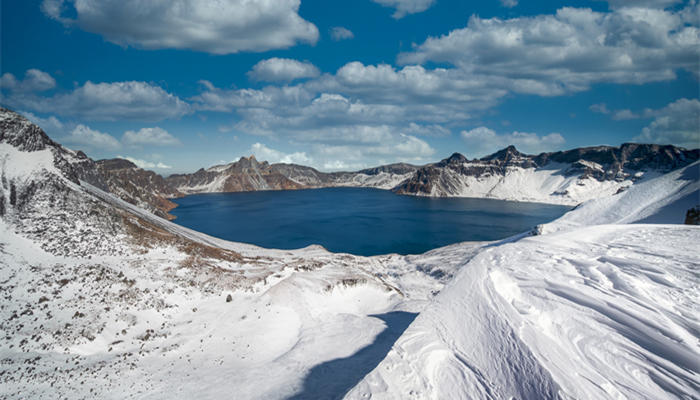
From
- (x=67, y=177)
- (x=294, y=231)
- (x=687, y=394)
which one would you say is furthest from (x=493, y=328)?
(x=294, y=231)

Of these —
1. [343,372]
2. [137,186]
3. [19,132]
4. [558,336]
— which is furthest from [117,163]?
[558,336]

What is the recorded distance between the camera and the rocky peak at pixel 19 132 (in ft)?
98.6

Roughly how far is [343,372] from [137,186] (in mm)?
132708

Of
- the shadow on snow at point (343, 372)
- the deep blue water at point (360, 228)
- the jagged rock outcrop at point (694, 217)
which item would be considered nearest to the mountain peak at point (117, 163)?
the deep blue water at point (360, 228)

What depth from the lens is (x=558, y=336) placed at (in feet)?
29.5

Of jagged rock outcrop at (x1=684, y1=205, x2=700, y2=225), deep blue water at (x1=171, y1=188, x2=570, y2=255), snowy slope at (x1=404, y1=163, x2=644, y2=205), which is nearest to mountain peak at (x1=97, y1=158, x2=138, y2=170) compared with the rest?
deep blue water at (x1=171, y1=188, x2=570, y2=255)

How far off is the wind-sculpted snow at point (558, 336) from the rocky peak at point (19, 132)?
1764 inches

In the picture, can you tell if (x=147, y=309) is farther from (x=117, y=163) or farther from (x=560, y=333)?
(x=117, y=163)

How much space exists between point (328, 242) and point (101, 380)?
53580 millimetres

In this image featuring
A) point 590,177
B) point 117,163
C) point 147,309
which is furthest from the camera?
point 117,163

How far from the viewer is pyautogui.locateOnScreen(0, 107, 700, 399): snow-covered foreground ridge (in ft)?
26.0

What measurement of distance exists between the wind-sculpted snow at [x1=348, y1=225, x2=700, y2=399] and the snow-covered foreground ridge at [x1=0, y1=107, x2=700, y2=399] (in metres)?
0.05

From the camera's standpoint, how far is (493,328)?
946cm

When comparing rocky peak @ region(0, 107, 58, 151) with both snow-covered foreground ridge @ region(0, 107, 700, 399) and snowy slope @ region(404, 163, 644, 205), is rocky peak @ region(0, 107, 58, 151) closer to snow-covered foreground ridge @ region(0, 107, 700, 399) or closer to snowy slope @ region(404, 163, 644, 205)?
snow-covered foreground ridge @ region(0, 107, 700, 399)
